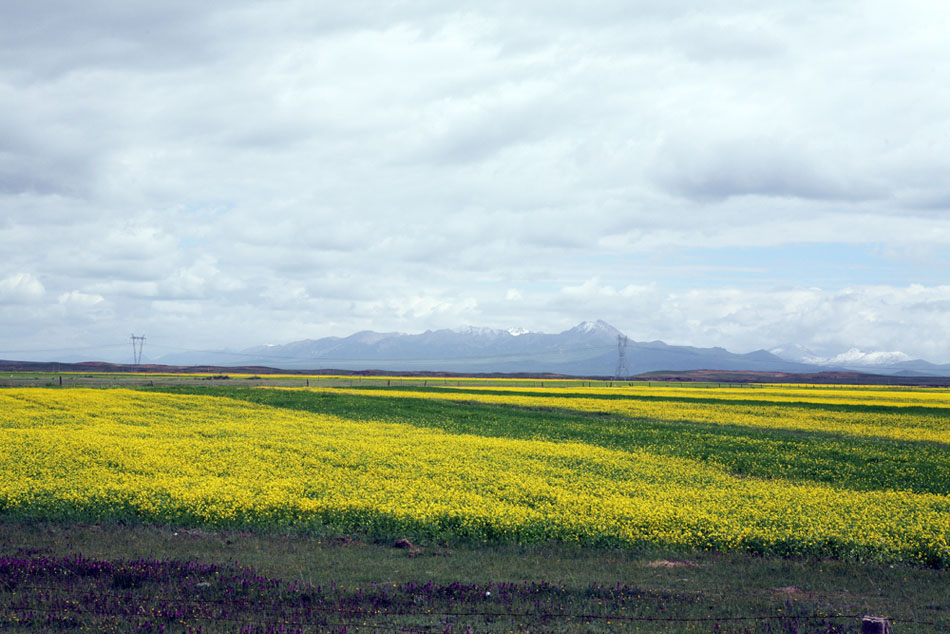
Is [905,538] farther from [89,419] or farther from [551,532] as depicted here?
[89,419]

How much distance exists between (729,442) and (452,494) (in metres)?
19.0

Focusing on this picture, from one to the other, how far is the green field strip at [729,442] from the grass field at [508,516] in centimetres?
23

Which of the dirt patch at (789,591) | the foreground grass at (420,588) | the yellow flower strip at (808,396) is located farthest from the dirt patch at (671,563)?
the yellow flower strip at (808,396)

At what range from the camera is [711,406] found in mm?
58094

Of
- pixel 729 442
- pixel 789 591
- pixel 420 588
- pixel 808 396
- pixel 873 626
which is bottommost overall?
pixel 808 396

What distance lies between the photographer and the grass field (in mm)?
11555

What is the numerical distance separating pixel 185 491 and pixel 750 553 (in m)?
14.6

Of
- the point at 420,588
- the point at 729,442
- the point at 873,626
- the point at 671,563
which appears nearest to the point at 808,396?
the point at 729,442

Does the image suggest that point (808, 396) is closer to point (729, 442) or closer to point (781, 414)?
point (781, 414)

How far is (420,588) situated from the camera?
1177 centimetres

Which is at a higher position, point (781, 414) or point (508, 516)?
point (508, 516)

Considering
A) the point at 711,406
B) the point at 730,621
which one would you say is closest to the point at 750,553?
the point at 730,621

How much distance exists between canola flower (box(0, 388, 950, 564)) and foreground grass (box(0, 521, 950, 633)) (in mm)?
1120

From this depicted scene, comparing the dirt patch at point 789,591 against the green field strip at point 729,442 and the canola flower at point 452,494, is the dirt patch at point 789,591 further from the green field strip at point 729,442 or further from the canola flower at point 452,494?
the green field strip at point 729,442
